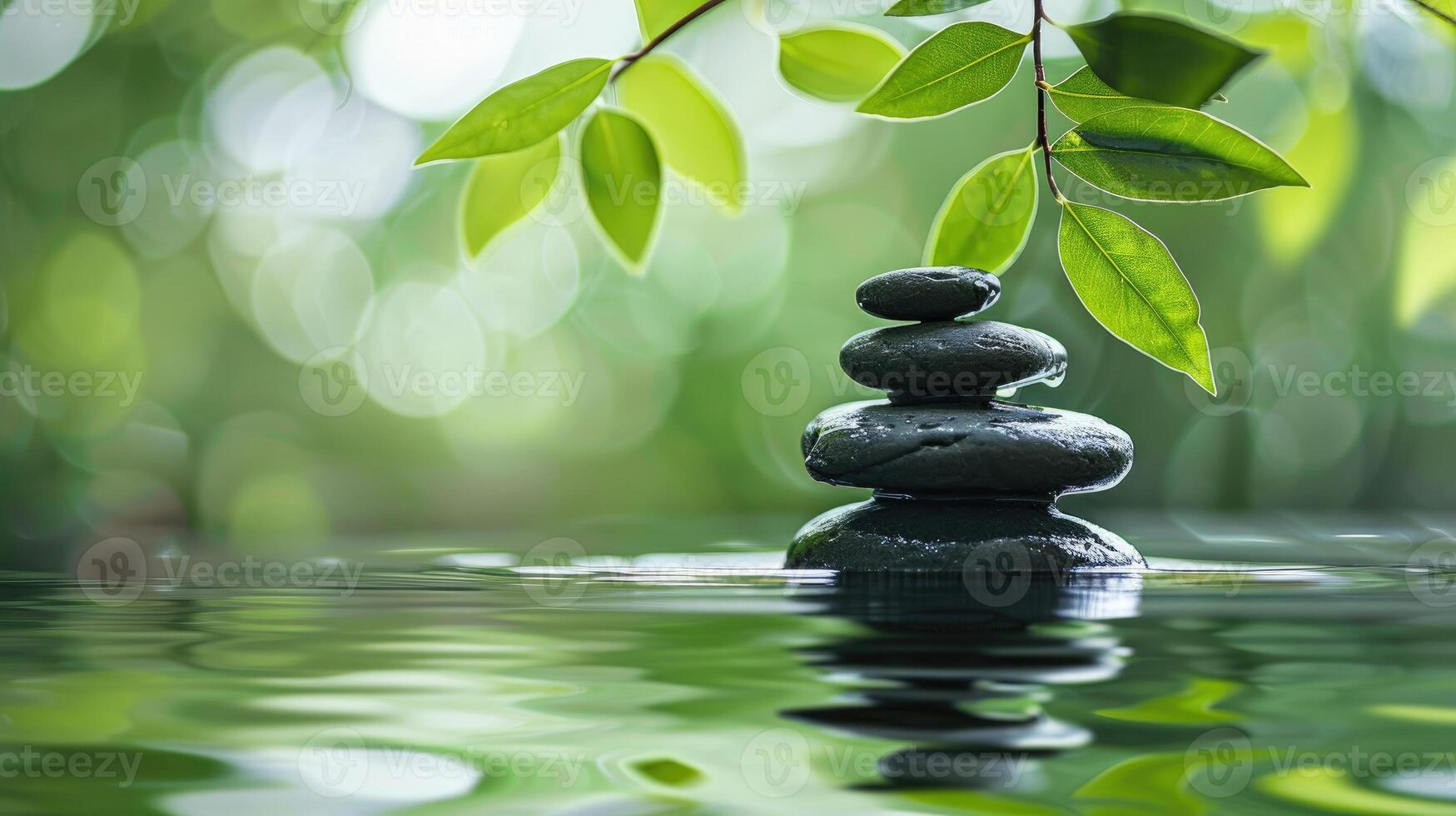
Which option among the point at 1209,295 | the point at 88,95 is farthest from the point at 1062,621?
the point at 88,95

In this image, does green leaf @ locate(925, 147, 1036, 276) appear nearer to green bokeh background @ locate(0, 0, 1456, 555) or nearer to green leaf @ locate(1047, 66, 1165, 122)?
green leaf @ locate(1047, 66, 1165, 122)

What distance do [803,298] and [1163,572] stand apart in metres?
2.66

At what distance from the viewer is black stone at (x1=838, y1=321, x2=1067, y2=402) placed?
828 mm

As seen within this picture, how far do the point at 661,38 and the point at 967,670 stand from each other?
0.95ft

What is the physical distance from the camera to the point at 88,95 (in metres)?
2.73

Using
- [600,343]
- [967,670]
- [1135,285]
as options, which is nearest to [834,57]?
[1135,285]

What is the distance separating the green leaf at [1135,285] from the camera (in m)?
0.46

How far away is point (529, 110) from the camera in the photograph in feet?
1.46

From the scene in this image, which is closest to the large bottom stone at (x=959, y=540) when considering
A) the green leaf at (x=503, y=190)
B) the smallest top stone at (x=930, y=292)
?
the smallest top stone at (x=930, y=292)

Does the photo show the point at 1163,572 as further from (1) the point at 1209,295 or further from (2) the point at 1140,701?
(1) the point at 1209,295

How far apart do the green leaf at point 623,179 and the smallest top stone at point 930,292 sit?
1.24ft

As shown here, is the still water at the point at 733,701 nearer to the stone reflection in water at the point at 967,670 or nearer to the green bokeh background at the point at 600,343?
the stone reflection in water at the point at 967,670

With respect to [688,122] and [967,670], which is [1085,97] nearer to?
[688,122]

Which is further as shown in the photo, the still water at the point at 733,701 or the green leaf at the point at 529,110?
the green leaf at the point at 529,110
